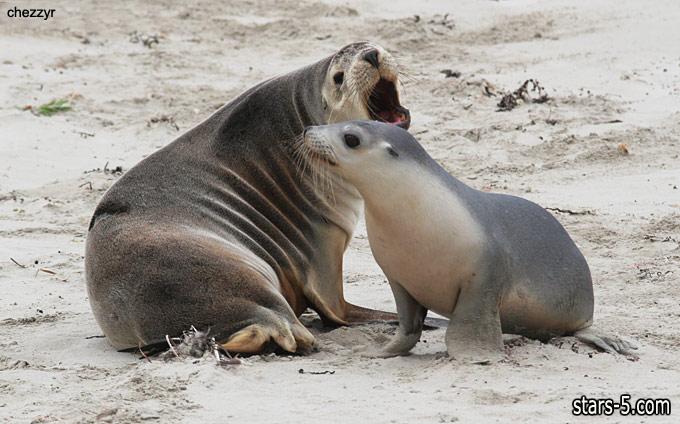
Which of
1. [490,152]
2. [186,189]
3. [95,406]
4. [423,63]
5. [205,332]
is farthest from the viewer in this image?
[423,63]

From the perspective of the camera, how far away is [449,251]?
5031mm

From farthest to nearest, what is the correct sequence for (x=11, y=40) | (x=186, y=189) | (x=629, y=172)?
(x=11, y=40), (x=629, y=172), (x=186, y=189)

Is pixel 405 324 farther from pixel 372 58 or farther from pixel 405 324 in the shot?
pixel 372 58

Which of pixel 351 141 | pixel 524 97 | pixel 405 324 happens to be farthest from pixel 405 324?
pixel 524 97

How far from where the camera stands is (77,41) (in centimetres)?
1239

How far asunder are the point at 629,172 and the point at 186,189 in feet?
11.2

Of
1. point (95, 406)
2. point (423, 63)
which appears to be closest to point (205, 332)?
point (95, 406)

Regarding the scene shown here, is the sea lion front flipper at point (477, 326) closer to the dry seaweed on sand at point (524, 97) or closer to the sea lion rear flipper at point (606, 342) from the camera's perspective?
the sea lion rear flipper at point (606, 342)

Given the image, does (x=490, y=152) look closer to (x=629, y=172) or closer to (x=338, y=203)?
(x=629, y=172)

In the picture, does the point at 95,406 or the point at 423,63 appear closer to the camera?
the point at 95,406

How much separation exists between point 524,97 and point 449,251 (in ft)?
16.1

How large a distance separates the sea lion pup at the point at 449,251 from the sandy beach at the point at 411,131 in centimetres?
14

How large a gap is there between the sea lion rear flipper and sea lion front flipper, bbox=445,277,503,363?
0.46m

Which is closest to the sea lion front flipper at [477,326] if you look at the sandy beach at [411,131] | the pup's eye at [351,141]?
the sandy beach at [411,131]
